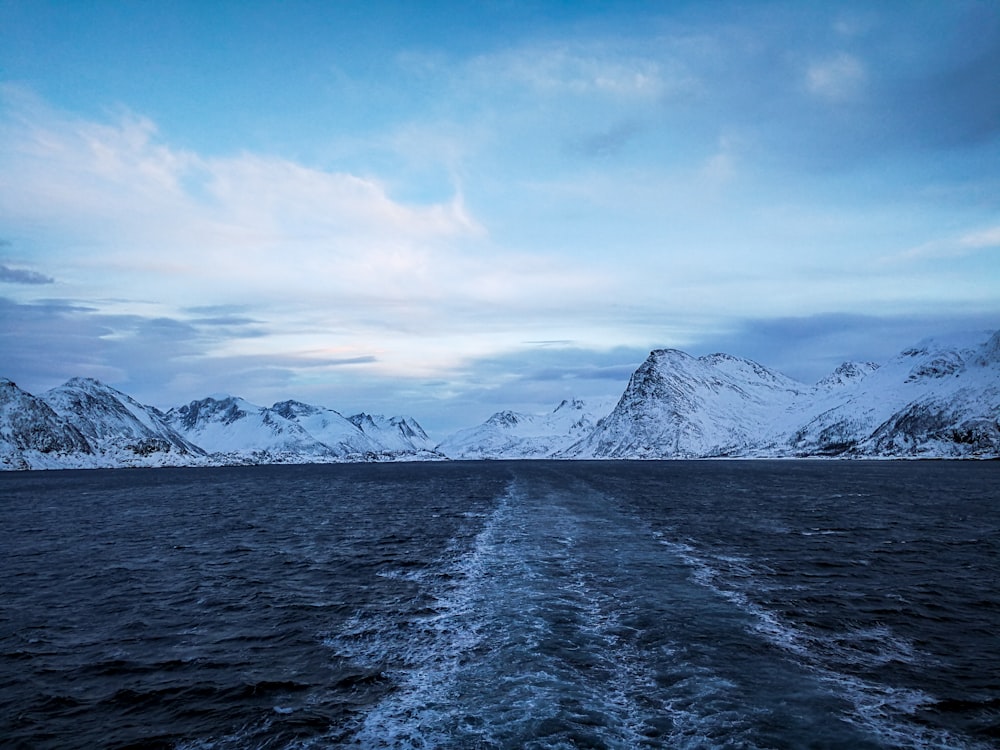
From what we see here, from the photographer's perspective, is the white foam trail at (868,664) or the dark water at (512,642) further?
the dark water at (512,642)

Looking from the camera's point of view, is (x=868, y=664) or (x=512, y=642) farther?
(x=512, y=642)

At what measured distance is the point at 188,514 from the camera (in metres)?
75.6

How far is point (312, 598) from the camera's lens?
28.8 metres

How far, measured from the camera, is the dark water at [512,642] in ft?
49.0

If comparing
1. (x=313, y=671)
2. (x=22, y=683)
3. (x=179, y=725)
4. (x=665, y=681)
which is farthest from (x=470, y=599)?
(x=22, y=683)

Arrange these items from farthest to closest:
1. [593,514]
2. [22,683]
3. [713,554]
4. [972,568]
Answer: [593,514] → [713,554] → [972,568] → [22,683]

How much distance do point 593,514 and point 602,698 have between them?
49124 mm

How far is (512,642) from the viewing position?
21.2 metres

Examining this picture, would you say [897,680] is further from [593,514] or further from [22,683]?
[593,514]

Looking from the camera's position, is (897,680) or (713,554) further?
(713,554)

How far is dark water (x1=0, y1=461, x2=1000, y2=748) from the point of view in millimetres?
14922

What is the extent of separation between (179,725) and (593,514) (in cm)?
5232

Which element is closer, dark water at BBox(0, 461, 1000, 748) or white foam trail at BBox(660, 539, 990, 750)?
white foam trail at BBox(660, 539, 990, 750)

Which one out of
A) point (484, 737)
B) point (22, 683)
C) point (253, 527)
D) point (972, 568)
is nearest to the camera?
point (484, 737)
